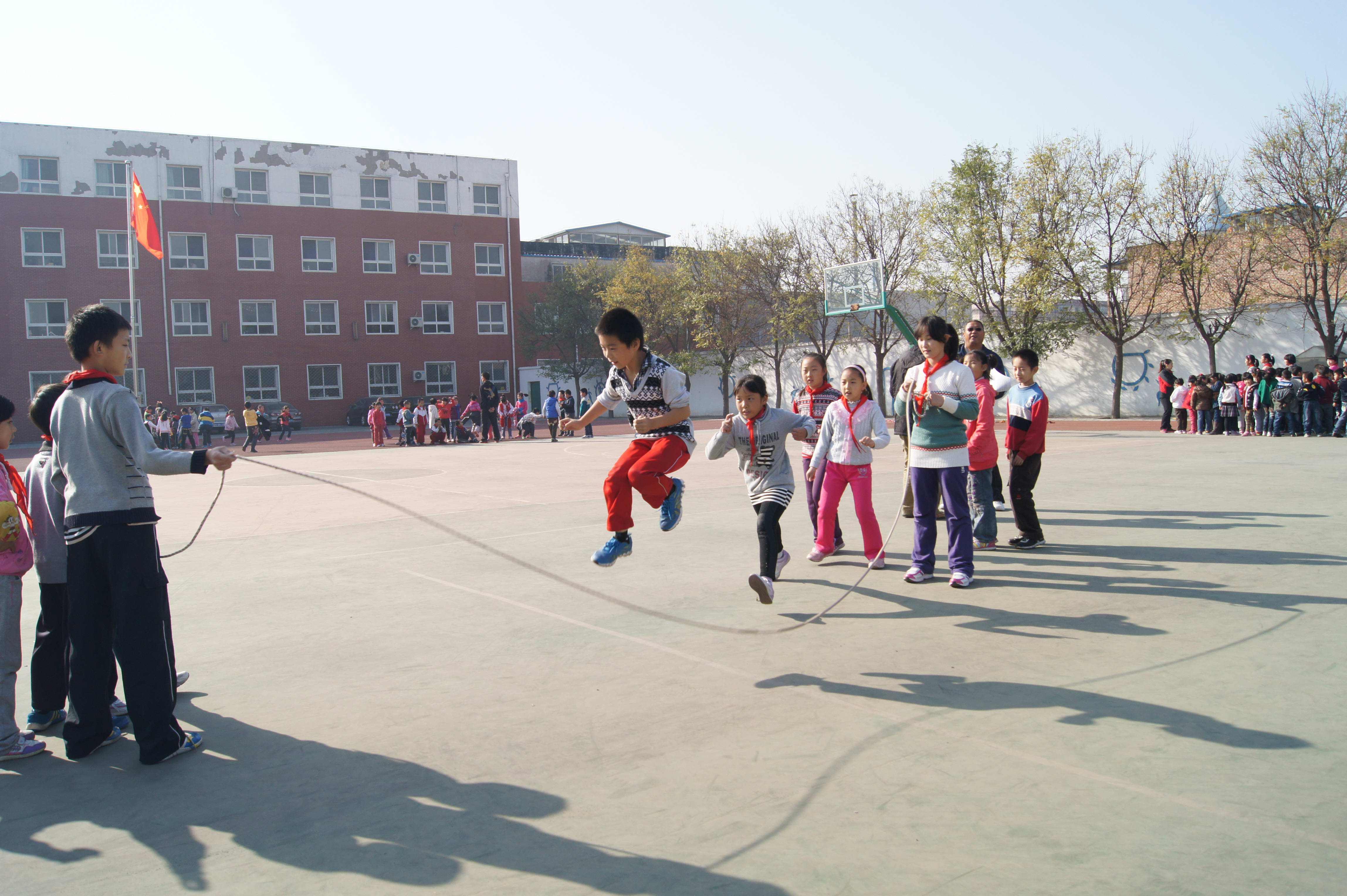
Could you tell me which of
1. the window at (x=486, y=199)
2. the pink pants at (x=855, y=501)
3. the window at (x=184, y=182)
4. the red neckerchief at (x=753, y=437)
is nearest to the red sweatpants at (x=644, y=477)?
the red neckerchief at (x=753, y=437)

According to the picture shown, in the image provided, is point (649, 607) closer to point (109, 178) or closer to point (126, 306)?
point (126, 306)

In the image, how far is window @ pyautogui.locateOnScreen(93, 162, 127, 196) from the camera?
44312mm

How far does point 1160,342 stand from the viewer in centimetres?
3444

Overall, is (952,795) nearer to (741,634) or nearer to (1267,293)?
(741,634)

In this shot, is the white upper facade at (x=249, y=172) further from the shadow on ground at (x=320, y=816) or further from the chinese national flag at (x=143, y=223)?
the shadow on ground at (x=320, y=816)

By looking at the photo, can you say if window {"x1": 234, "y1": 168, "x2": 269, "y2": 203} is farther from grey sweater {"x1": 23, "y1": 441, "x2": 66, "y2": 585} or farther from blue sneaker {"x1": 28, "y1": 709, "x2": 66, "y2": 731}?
blue sneaker {"x1": 28, "y1": 709, "x2": 66, "y2": 731}

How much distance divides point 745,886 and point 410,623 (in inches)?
161

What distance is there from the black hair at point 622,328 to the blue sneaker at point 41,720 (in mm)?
3595

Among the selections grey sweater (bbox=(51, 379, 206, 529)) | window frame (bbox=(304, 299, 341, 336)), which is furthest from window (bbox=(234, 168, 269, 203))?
grey sweater (bbox=(51, 379, 206, 529))

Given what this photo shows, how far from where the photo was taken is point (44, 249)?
4350 cm

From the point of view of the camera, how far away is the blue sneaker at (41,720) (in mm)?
4520

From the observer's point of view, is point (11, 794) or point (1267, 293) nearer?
point (11, 794)

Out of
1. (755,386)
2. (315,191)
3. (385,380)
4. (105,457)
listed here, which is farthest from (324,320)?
(105,457)

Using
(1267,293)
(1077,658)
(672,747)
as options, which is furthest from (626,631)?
(1267,293)
